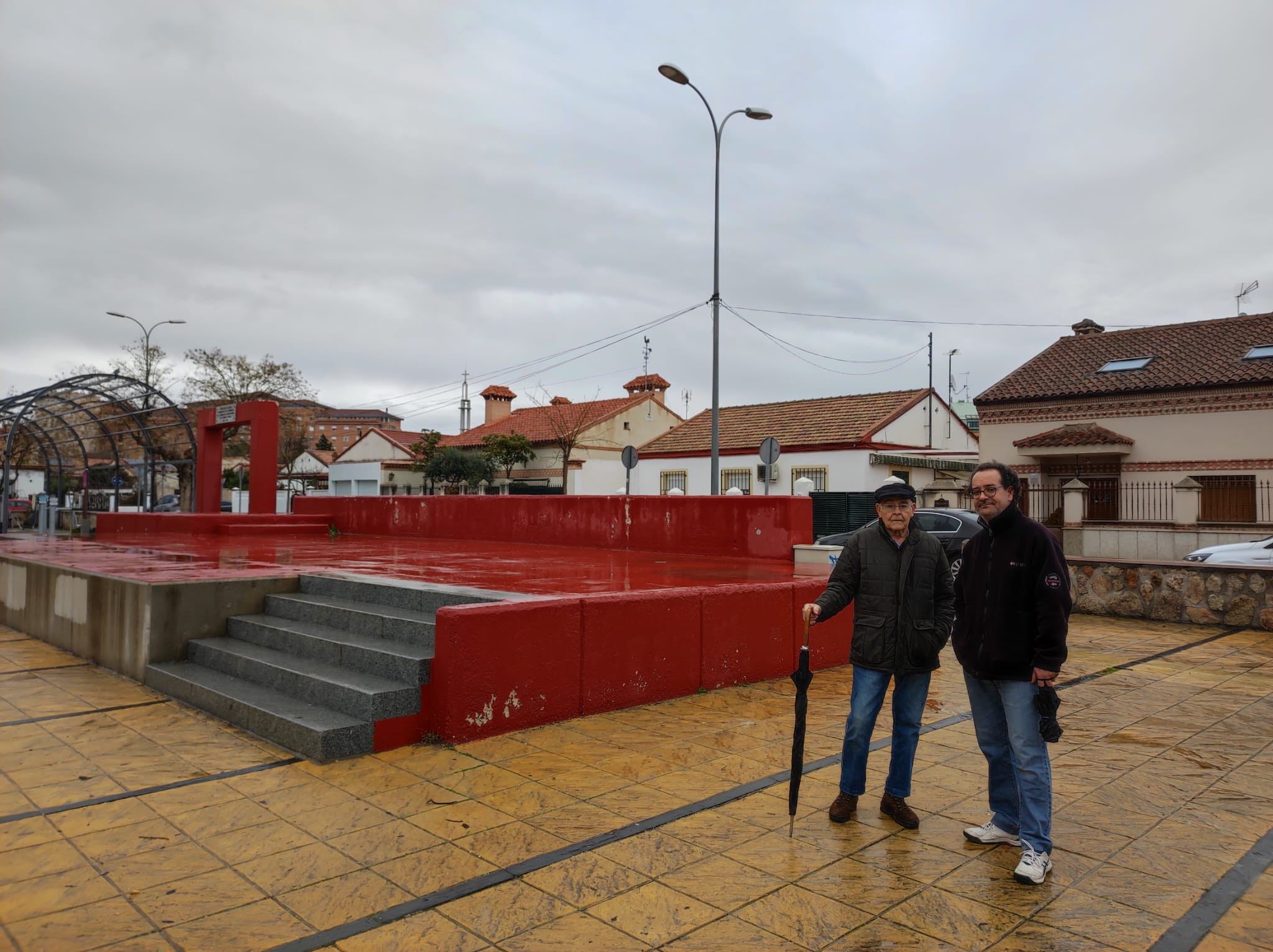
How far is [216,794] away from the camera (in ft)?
14.0

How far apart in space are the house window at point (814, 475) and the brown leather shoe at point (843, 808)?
1066 inches

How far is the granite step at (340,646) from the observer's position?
209 inches

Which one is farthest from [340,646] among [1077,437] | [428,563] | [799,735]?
[1077,437]

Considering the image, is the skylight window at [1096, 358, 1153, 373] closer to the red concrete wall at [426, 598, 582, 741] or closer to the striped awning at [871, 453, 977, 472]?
the striped awning at [871, 453, 977, 472]

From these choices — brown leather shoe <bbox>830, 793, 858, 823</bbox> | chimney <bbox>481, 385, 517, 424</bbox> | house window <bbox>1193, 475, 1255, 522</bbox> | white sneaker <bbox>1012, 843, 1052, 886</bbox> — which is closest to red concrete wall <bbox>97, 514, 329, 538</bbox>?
brown leather shoe <bbox>830, 793, 858, 823</bbox>

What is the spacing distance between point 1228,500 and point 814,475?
12.6 meters

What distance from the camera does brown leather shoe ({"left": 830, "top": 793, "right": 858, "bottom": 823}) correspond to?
397 cm

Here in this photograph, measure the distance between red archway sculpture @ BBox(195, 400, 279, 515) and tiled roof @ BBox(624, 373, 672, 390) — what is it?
33133 mm

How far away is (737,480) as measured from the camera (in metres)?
33.8

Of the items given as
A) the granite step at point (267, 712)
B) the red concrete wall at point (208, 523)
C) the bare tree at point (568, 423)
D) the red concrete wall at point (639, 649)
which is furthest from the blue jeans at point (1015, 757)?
the bare tree at point (568, 423)

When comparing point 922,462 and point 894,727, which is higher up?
point 922,462

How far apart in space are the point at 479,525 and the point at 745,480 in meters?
20.4

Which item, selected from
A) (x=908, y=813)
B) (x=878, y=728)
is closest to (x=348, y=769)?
(x=908, y=813)

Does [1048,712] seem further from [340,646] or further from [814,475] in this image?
[814,475]
